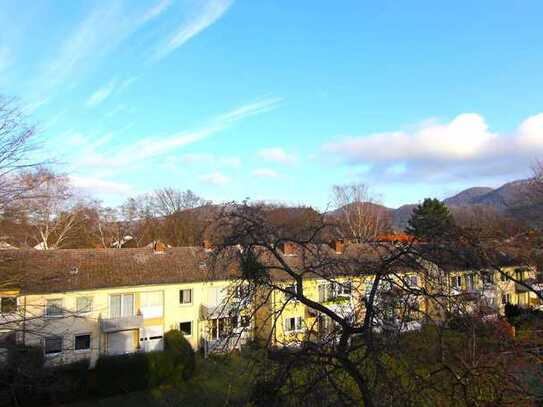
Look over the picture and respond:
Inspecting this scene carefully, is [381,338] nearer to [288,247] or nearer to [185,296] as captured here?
[288,247]

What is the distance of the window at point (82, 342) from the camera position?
74.9 ft

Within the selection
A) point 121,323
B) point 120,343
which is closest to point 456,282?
point 121,323

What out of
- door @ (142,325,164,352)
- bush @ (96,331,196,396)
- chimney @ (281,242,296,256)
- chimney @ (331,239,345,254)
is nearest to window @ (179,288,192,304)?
door @ (142,325,164,352)

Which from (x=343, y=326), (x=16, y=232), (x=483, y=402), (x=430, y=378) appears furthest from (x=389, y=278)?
(x=16, y=232)

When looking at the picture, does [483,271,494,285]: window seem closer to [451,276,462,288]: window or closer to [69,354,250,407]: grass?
[451,276,462,288]: window

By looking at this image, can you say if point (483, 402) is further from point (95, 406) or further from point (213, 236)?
point (95, 406)

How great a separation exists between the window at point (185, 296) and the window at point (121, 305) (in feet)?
9.76

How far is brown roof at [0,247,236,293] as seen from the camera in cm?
2239

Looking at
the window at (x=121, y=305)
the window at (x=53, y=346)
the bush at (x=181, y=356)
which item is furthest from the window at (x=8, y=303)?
the bush at (x=181, y=356)

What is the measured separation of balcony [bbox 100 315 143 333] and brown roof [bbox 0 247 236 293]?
1907mm

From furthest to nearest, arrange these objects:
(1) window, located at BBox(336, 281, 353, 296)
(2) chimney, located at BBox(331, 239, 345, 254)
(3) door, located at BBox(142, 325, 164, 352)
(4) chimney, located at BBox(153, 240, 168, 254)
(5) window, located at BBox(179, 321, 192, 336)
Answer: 1. (4) chimney, located at BBox(153, 240, 168, 254)
2. (5) window, located at BBox(179, 321, 192, 336)
3. (3) door, located at BBox(142, 325, 164, 352)
4. (2) chimney, located at BBox(331, 239, 345, 254)
5. (1) window, located at BBox(336, 281, 353, 296)

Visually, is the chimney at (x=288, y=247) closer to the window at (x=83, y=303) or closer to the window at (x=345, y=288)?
the window at (x=345, y=288)

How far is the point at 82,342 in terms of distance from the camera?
2302 centimetres

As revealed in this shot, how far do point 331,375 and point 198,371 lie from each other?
2102 cm
